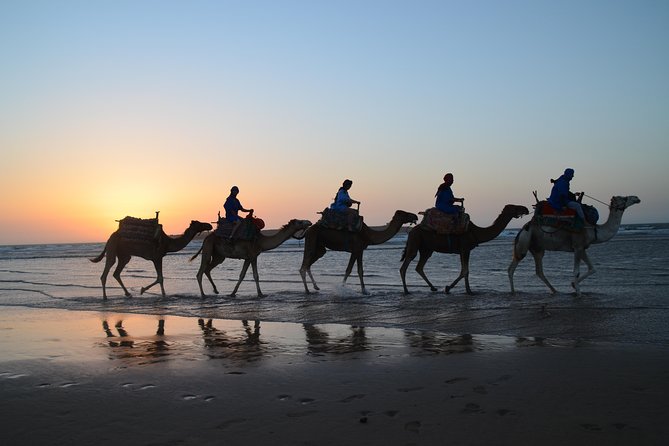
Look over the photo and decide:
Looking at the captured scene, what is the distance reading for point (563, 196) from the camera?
43.8 ft

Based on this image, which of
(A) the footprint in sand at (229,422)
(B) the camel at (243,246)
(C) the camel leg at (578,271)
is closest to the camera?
(A) the footprint in sand at (229,422)

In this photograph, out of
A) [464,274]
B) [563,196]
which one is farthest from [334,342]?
[563,196]

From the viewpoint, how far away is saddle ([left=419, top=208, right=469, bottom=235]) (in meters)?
14.5

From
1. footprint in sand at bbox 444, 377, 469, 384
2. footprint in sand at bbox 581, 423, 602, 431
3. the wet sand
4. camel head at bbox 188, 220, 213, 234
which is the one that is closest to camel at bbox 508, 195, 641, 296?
the wet sand

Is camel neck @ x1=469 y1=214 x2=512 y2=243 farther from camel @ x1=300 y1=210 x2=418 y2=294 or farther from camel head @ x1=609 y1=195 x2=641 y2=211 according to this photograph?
camel head @ x1=609 y1=195 x2=641 y2=211

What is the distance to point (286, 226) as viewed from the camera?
16078 millimetres

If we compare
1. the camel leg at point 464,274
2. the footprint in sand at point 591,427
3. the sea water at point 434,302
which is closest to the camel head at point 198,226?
the sea water at point 434,302

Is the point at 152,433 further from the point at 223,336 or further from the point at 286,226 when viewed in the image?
the point at 286,226

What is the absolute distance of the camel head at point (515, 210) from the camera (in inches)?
581

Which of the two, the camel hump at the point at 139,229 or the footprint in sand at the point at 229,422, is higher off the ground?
the camel hump at the point at 139,229

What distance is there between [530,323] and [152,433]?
20.0 ft

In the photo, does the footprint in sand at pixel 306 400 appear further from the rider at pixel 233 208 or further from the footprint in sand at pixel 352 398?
the rider at pixel 233 208

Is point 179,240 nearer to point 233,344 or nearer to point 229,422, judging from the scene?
point 233,344

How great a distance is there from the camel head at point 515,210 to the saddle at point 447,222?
1123mm
